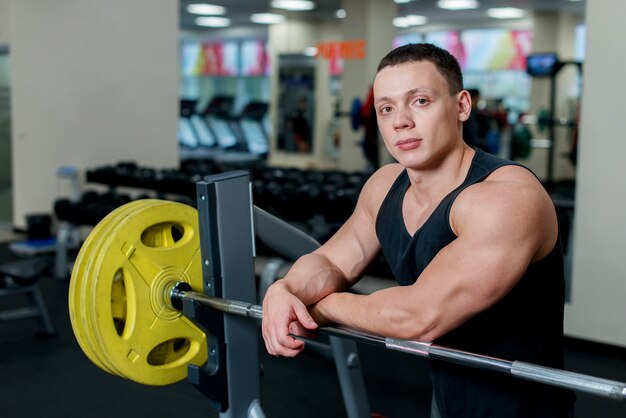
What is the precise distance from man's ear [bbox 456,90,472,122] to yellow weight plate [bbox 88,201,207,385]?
59cm

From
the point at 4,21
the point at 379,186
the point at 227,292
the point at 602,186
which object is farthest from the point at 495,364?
the point at 4,21

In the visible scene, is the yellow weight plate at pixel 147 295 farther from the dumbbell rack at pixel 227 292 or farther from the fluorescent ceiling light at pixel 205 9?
the fluorescent ceiling light at pixel 205 9

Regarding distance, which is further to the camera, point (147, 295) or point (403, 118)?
point (147, 295)

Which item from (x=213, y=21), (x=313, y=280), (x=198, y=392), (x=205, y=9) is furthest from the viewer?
(x=213, y=21)

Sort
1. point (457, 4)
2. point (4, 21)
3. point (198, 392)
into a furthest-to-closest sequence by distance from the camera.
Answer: point (457, 4) < point (4, 21) < point (198, 392)

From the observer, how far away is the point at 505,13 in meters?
9.88

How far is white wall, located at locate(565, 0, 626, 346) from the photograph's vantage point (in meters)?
3.04

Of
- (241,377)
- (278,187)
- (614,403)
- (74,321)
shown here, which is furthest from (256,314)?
(278,187)

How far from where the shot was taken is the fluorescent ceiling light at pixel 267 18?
10033mm

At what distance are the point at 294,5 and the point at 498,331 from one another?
8426 mm

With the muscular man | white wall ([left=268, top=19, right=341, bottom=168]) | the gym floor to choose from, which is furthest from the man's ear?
white wall ([left=268, top=19, right=341, bottom=168])

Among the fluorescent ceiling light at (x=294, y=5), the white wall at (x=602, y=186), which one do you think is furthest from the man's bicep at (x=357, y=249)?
the fluorescent ceiling light at (x=294, y=5)

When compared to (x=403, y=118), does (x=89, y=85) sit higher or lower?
higher

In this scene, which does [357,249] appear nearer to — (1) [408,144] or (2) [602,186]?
(1) [408,144]
